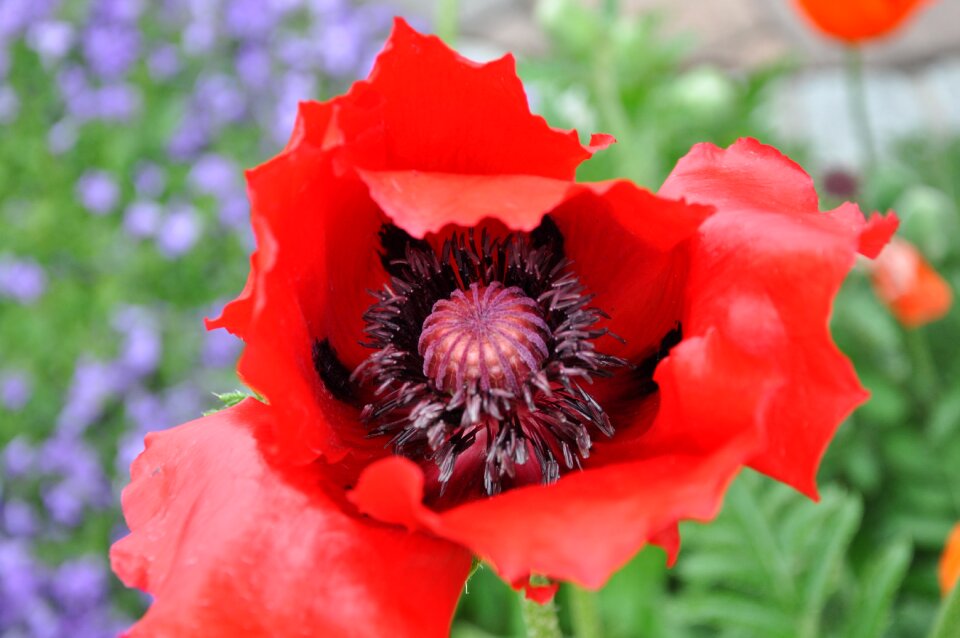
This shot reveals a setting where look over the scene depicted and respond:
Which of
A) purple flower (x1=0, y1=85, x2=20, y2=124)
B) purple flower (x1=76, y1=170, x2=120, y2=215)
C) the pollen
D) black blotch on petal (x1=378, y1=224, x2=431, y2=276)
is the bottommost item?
the pollen

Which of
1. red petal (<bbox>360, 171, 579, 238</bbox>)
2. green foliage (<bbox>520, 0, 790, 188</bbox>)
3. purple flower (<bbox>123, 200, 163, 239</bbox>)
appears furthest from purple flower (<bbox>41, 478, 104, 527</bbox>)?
red petal (<bbox>360, 171, 579, 238</bbox>)

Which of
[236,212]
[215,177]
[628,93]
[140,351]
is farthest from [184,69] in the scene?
[628,93]

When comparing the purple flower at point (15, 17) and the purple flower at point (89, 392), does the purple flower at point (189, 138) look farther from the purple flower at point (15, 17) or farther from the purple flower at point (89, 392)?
the purple flower at point (89, 392)

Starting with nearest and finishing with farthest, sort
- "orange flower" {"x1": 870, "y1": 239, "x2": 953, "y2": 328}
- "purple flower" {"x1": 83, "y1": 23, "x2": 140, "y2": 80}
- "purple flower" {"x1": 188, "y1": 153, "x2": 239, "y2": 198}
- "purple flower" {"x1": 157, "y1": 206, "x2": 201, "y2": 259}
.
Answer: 1. "orange flower" {"x1": 870, "y1": 239, "x2": 953, "y2": 328}
2. "purple flower" {"x1": 157, "y1": 206, "x2": 201, "y2": 259}
3. "purple flower" {"x1": 188, "y1": 153, "x2": 239, "y2": 198}
4. "purple flower" {"x1": 83, "y1": 23, "x2": 140, "y2": 80}

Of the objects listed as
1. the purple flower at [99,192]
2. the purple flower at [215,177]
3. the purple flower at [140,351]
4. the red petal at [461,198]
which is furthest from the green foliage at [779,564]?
the purple flower at [99,192]

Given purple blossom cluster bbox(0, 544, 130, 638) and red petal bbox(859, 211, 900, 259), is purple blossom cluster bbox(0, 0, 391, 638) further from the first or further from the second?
red petal bbox(859, 211, 900, 259)

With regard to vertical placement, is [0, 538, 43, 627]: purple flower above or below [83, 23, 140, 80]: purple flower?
below

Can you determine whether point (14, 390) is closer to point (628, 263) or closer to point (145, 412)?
point (145, 412)
